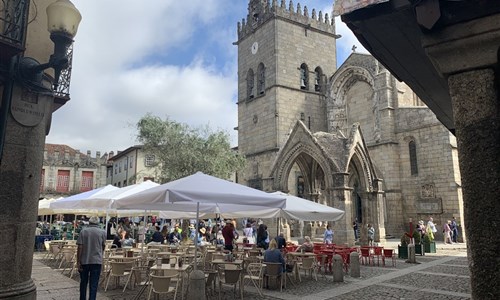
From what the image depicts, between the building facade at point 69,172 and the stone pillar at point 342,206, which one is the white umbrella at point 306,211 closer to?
the stone pillar at point 342,206

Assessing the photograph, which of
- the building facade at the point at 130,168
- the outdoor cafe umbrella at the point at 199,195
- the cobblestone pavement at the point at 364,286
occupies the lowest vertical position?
the cobblestone pavement at the point at 364,286

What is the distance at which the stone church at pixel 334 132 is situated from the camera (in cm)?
1742

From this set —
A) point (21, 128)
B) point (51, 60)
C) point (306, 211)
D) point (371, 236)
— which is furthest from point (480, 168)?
point (371, 236)

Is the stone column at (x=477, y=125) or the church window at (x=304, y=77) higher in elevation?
the church window at (x=304, y=77)

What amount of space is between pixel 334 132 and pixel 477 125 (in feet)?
88.8

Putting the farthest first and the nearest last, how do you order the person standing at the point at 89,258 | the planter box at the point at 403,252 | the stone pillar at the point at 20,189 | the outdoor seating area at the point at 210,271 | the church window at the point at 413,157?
the church window at the point at 413,157
the planter box at the point at 403,252
the outdoor seating area at the point at 210,271
the person standing at the point at 89,258
the stone pillar at the point at 20,189

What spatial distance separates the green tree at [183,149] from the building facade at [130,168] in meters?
15.2

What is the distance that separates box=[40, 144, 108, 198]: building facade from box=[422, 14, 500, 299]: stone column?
2026 inches

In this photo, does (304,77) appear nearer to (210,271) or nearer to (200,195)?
(210,271)

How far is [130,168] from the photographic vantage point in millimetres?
47875

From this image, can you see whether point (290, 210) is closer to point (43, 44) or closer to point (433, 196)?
point (43, 44)

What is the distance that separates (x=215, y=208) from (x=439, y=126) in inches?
704

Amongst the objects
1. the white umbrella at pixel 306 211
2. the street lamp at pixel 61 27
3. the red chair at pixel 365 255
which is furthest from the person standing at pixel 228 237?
the street lamp at pixel 61 27

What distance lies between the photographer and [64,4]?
4.94 metres
